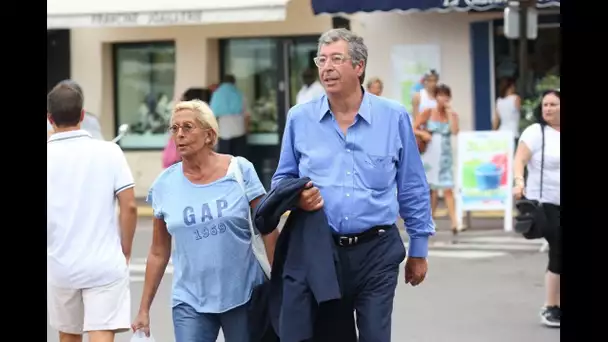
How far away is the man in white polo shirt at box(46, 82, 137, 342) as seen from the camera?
6.10 m

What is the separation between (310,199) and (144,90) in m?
17.0

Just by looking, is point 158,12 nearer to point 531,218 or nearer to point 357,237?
point 531,218

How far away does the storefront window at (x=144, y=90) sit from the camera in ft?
71.2

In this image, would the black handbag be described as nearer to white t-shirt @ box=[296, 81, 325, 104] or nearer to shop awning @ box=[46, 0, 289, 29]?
shop awning @ box=[46, 0, 289, 29]

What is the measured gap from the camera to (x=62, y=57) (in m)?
21.8

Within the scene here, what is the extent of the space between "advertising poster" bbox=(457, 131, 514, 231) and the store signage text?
4760 millimetres

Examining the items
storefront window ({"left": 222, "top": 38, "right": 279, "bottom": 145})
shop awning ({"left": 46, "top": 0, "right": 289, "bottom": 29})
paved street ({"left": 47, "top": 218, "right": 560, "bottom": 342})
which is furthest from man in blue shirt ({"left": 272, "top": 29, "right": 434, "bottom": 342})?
storefront window ({"left": 222, "top": 38, "right": 279, "bottom": 145})

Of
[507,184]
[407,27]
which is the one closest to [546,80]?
[407,27]

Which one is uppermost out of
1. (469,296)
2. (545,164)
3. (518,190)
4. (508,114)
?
(508,114)

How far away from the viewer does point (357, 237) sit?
5465 millimetres

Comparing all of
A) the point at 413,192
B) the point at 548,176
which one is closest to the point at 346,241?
the point at 413,192
